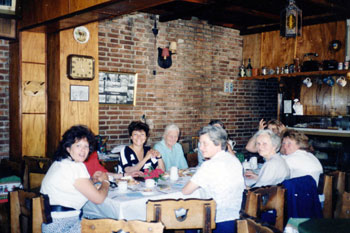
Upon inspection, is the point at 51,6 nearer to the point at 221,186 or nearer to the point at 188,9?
the point at 188,9

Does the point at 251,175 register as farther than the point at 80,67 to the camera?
No

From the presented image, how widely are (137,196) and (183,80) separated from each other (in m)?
3.79

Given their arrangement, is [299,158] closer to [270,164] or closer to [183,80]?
[270,164]

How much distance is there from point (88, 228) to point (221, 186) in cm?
116

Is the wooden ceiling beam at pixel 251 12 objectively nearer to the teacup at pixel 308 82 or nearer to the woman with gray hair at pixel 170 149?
the teacup at pixel 308 82

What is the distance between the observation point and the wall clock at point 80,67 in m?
4.43

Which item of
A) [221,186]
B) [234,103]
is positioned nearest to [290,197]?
[221,186]

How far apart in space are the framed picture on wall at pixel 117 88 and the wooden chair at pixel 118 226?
146 inches

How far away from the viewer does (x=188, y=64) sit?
6332 millimetres

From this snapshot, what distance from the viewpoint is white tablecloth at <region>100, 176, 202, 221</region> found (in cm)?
259

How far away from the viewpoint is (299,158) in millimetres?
3354

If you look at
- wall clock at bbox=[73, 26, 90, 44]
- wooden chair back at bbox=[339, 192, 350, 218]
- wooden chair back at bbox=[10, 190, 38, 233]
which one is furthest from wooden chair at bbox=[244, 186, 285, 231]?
wall clock at bbox=[73, 26, 90, 44]

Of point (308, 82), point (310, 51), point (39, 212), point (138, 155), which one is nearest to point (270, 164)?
point (138, 155)

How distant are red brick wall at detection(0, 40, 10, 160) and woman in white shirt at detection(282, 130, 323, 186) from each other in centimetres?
352
